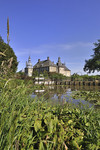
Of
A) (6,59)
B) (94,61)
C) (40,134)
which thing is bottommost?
(40,134)

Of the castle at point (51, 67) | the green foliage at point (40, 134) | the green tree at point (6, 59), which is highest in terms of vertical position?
the castle at point (51, 67)

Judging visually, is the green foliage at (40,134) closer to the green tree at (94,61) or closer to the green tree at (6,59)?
the green tree at (6,59)

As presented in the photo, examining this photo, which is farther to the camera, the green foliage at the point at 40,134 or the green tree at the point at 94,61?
the green tree at the point at 94,61

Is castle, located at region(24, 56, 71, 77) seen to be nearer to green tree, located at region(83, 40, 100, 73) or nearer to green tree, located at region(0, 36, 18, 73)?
green tree, located at region(83, 40, 100, 73)

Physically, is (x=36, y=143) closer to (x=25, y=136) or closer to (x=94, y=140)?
(x=25, y=136)

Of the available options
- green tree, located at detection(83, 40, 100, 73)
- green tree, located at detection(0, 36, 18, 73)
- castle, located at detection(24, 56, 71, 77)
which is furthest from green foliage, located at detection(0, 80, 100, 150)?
castle, located at detection(24, 56, 71, 77)

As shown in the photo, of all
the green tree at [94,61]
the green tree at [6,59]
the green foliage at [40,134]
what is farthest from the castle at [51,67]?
the green foliage at [40,134]

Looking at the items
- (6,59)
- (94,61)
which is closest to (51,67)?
Answer: (94,61)

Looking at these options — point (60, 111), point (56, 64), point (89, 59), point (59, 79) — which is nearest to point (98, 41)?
point (89, 59)

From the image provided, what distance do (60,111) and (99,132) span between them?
70cm

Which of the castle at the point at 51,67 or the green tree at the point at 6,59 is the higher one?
the castle at the point at 51,67

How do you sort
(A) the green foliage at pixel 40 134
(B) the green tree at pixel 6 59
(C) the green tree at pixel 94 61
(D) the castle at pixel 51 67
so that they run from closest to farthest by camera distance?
(A) the green foliage at pixel 40 134, (B) the green tree at pixel 6 59, (C) the green tree at pixel 94 61, (D) the castle at pixel 51 67

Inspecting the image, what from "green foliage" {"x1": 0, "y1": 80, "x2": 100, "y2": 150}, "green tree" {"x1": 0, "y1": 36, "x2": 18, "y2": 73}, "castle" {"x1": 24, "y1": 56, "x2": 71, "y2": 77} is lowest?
"green foliage" {"x1": 0, "y1": 80, "x2": 100, "y2": 150}

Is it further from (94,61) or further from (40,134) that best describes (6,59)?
(94,61)
